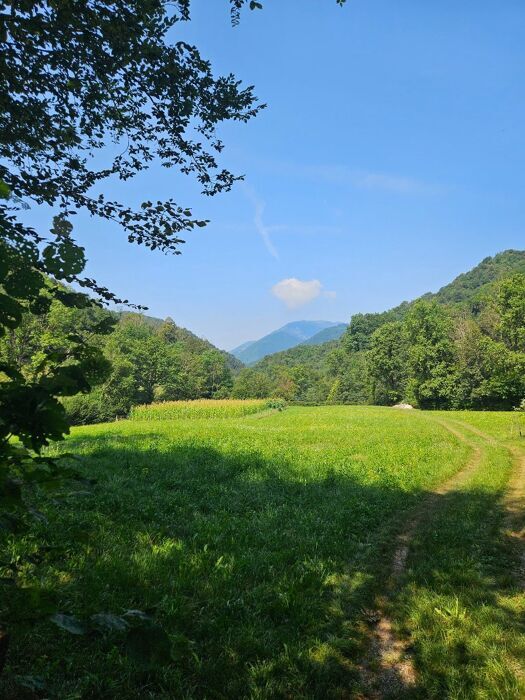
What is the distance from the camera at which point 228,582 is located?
5992 millimetres

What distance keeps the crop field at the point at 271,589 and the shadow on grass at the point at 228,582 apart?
0.02m

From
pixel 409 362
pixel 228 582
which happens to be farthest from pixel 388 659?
pixel 409 362

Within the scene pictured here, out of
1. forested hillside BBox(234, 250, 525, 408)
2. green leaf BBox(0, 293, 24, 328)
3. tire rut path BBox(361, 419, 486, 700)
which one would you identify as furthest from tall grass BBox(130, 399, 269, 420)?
green leaf BBox(0, 293, 24, 328)

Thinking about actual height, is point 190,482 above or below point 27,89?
below

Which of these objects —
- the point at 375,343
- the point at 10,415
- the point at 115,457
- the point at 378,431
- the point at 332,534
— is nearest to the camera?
the point at 10,415

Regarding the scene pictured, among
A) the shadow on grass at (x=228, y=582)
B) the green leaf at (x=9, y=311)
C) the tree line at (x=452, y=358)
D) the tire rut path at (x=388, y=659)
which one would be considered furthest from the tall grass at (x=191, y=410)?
the green leaf at (x=9, y=311)

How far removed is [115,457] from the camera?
14250mm

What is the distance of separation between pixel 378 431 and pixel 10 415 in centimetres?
2438

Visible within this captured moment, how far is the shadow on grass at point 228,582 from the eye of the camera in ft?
13.3

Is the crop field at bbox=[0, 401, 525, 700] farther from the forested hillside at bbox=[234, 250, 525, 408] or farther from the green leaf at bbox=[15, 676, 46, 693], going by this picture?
the forested hillside at bbox=[234, 250, 525, 408]

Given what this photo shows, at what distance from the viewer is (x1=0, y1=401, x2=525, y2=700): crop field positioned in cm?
397

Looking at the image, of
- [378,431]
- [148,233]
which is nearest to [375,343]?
[378,431]

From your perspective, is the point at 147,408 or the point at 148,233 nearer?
the point at 148,233

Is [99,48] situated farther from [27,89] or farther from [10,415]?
[10,415]
